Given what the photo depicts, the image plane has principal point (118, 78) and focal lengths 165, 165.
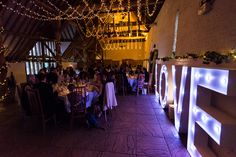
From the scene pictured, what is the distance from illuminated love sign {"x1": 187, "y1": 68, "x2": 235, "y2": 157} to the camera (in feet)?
5.14

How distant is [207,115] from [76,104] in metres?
2.45

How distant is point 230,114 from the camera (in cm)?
186

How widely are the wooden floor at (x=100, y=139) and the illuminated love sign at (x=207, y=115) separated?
1.37ft

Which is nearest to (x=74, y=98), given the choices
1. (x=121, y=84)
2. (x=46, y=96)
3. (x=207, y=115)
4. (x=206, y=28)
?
(x=46, y=96)

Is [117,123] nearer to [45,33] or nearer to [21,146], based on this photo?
[21,146]

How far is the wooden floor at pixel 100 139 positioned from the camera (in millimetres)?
2684

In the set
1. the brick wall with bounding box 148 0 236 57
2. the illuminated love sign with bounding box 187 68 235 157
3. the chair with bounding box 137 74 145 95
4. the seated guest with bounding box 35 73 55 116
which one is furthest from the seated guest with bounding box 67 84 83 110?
the chair with bounding box 137 74 145 95

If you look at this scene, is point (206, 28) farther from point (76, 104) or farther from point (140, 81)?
point (140, 81)

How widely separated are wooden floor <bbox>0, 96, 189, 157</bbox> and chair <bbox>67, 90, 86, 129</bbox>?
30cm

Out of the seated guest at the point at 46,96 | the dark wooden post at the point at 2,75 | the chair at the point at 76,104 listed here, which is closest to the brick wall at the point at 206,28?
the chair at the point at 76,104

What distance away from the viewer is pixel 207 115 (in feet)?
6.29

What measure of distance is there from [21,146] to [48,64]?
10966 mm

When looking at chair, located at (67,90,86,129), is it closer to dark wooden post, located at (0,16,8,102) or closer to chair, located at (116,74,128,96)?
chair, located at (116,74,128,96)

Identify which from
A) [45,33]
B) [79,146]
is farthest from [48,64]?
[79,146]
